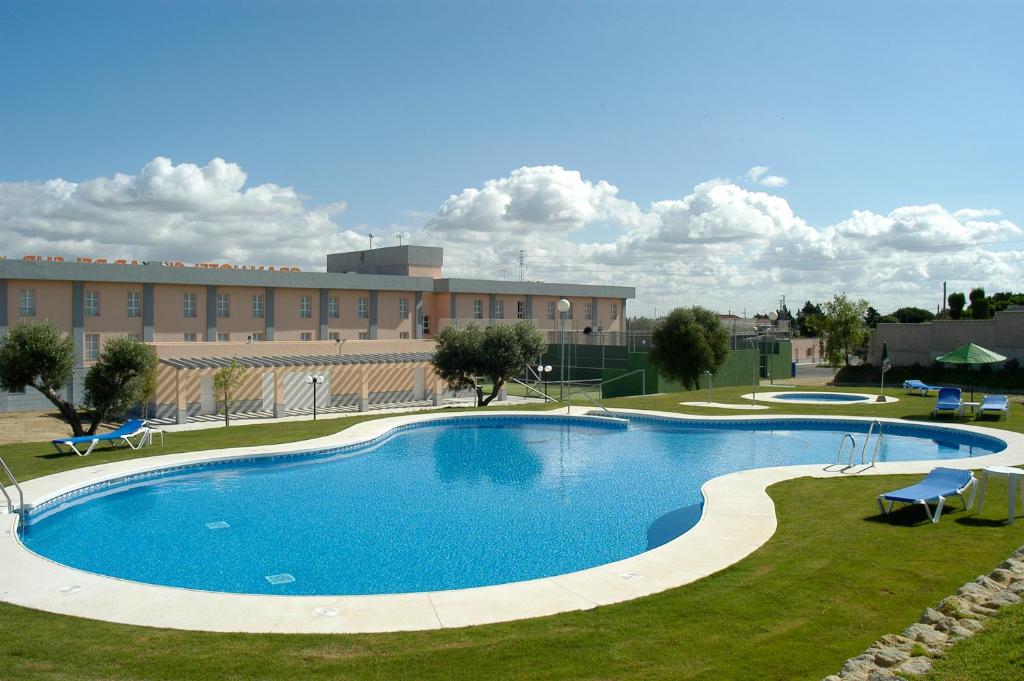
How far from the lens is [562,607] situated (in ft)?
24.9

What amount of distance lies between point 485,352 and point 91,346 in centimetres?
1716

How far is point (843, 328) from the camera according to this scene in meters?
45.6

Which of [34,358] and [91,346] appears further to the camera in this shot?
[91,346]

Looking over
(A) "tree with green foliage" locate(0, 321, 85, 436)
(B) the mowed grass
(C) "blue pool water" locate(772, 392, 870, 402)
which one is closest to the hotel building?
(A) "tree with green foliage" locate(0, 321, 85, 436)

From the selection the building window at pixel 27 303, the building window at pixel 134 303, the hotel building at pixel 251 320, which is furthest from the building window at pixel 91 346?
the building window at pixel 27 303

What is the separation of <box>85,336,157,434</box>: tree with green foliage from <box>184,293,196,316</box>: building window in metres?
15.5

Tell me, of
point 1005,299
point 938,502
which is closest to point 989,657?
point 938,502

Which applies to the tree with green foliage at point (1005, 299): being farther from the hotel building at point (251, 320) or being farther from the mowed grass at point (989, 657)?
the mowed grass at point (989, 657)

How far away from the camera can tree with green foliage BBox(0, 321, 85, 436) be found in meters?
18.8

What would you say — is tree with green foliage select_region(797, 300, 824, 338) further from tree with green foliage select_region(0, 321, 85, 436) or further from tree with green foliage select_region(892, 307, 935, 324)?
tree with green foliage select_region(0, 321, 85, 436)

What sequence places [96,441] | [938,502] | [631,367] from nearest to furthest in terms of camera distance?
[938,502] → [96,441] → [631,367]

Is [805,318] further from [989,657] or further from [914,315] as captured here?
[989,657]

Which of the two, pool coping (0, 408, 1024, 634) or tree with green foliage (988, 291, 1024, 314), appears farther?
tree with green foliage (988, 291, 1024, 314)

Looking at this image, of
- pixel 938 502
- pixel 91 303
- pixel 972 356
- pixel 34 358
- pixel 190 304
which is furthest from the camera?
pixel 190 304
